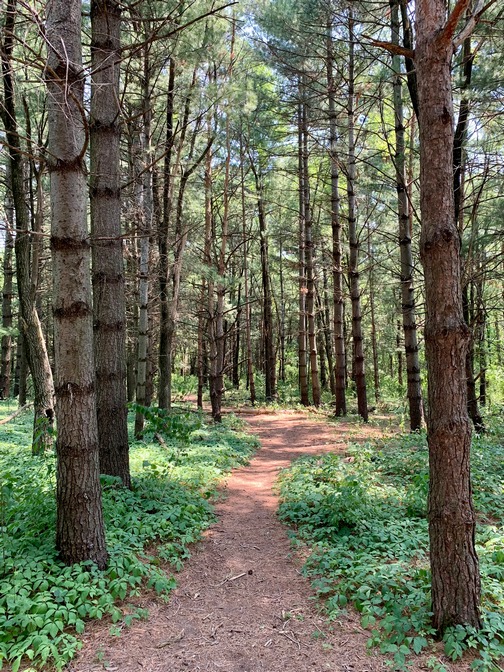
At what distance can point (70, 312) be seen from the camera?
10.2 feet

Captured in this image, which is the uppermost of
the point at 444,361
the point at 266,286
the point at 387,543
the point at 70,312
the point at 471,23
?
the point at 266,286

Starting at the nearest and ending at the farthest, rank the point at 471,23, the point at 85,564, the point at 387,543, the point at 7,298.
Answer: the point at 471,23 → the point at 85,564 → the point at 387,543 → the point at 7,298

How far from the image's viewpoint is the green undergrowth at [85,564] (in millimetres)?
2535

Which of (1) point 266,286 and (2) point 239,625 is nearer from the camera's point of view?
(2) point 239,625

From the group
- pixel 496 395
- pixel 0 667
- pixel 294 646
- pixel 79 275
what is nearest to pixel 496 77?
pixel 79 275

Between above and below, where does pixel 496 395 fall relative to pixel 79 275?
below

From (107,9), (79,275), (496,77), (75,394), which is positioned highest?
(496,77)

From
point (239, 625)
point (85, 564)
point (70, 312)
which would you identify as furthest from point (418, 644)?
point (70, 312)

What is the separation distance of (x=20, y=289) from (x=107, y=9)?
4367 mm

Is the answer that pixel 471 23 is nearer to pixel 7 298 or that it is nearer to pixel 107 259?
pixel 107 259

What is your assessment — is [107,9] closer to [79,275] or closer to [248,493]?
[79,275]

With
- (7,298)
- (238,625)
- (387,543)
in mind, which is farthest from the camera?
(7,298)

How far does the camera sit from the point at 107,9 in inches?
176

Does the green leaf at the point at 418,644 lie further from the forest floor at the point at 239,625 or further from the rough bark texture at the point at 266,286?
the rough bark texture at the point at 266,286
